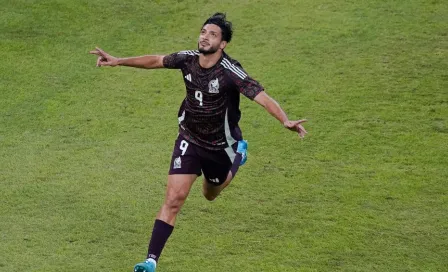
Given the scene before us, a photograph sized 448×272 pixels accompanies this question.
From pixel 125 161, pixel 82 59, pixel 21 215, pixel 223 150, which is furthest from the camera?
pixel 82 59

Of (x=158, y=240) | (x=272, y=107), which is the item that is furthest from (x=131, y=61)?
(x=158, y=240)

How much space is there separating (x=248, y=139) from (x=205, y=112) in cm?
324

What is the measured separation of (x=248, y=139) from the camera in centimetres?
1245

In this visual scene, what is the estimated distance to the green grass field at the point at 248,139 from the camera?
32.3 feet

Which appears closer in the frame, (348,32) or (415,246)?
Answer: (415,246)

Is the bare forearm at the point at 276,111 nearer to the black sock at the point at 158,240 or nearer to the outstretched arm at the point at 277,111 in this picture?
the outstretched arm at the point at 277,111

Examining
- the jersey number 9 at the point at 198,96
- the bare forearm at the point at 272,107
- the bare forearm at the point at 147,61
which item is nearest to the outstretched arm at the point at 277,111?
the bare forearm at the point at 272,107

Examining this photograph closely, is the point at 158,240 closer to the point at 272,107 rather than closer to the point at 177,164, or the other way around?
the point at 177,164

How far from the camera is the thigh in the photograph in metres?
9.29

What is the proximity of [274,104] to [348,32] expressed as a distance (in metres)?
6.68

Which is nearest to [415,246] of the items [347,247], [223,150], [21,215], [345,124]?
[347,247]

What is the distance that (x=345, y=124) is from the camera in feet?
42.2

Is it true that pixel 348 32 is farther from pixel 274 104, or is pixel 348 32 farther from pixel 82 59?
pixel 274 104

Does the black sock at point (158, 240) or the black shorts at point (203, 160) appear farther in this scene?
the black shorts at point (203, 160)
